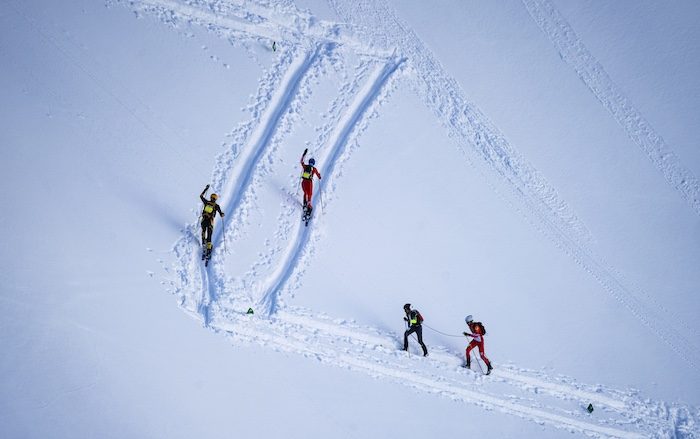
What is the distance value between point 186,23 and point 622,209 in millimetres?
11449

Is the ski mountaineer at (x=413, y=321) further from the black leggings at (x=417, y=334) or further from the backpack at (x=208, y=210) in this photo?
the backpack at (x=208, y=210)

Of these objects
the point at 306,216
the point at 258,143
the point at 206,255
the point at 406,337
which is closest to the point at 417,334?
the point at 406,337

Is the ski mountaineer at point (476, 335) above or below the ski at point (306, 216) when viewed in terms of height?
below

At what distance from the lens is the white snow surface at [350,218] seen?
293 inches

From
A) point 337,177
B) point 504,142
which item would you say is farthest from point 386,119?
point 504,142

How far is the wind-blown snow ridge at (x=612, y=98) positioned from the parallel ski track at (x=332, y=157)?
14.3 feet

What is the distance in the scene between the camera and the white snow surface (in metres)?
7.45

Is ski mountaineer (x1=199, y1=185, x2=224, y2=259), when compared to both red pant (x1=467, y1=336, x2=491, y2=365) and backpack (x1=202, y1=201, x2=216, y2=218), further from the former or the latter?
red pant (x1=467, y1=336, x2=491, y2=365)

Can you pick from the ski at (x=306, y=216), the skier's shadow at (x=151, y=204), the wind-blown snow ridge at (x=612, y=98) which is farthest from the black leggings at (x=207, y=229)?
the wind-blown snow ridge at (x=612, y=98)

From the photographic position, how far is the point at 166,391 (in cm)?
706

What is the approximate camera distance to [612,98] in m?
12.1

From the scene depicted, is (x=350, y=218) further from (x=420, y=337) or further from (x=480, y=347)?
(x=480, y=347)

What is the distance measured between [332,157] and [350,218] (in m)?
1.60

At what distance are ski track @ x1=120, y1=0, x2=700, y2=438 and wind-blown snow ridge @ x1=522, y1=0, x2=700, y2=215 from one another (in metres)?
3.05
